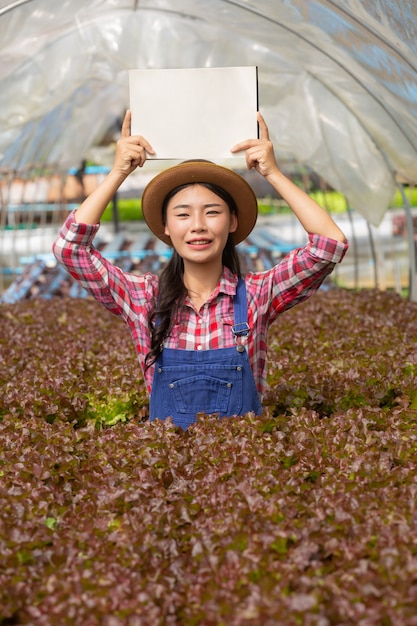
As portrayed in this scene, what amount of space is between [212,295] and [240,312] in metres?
0.13

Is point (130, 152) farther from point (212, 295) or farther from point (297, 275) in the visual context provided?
point (297, 275)

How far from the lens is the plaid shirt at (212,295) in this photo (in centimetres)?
339

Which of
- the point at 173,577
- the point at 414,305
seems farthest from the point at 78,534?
the point at 414,305

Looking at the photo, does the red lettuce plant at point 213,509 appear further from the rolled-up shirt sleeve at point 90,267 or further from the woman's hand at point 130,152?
the woman's hand at point 130,152

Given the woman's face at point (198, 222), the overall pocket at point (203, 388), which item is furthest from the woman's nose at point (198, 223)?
the overall pocket at point (203, 388)

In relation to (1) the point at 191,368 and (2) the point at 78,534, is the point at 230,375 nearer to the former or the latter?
(1) the point at 191,368

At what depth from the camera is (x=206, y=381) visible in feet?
11.3

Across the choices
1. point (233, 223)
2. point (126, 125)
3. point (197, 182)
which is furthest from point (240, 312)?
point (126, 125)

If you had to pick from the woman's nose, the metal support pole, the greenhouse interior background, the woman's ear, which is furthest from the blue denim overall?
the metal support pole

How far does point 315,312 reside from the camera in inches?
279

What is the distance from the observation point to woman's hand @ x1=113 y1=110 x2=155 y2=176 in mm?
3330

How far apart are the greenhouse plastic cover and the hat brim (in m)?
2.22

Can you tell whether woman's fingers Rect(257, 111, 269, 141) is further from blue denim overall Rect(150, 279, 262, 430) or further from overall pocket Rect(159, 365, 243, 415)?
overall pocket Rect(159, 365, 243, 415)

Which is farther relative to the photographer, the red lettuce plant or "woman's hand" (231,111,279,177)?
"woman's hand" (231,111,279,177)
